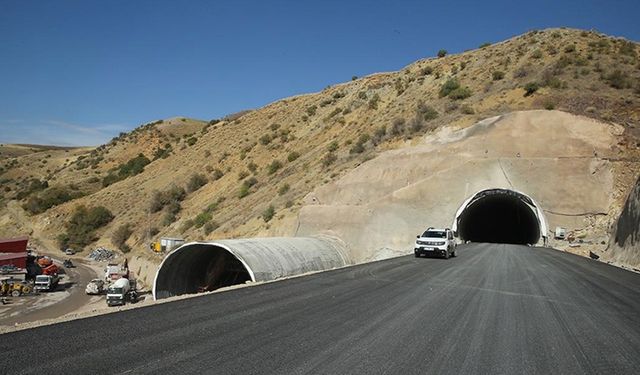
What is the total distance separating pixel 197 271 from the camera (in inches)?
985

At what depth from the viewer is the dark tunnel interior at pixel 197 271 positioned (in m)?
22.2

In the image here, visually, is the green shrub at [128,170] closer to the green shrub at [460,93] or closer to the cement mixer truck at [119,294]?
the cement mixer truck at [119,294]

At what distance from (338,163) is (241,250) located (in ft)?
97.6

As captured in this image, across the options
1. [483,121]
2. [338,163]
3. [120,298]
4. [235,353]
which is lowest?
[120,298]

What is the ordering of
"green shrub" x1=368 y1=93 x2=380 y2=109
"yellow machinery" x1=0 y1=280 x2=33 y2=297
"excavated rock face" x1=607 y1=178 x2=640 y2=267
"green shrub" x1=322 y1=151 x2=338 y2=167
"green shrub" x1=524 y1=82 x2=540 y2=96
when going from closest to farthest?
"excavated rock face" x1=607 y1=178 x2=640 y2=267, "yellow machinery" x1=0 y1=280 x2=33 y2=297, "green shrub" x1=322 y1=151 x2=338 y2=167, "green shrub" x1=524 y1=82 x2=540 y2=96, "green shrub" x1=368 y1=93 x2=380 y2=109

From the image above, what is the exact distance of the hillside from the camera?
4591cm

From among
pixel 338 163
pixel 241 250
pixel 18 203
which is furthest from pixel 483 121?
pixel 18 203

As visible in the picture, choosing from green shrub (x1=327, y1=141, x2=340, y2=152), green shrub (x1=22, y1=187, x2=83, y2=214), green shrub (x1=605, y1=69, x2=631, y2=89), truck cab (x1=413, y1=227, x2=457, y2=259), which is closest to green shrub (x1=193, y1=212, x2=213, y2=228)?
green shrub (x1=327, y1=141, x2=340, y2=152)

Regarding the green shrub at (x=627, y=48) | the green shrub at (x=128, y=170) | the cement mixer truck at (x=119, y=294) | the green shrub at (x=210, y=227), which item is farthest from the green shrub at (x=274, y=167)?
the green shrub at (x=627, y=48)

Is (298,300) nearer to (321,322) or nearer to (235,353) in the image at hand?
(321,322)

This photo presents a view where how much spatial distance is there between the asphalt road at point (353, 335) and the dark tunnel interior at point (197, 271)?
9.05m

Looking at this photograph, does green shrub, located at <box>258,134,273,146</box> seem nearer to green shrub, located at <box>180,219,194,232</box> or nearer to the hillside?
the hillside

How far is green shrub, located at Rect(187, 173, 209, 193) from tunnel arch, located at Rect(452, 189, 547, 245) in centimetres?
3746

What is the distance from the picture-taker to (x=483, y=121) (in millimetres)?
45406
